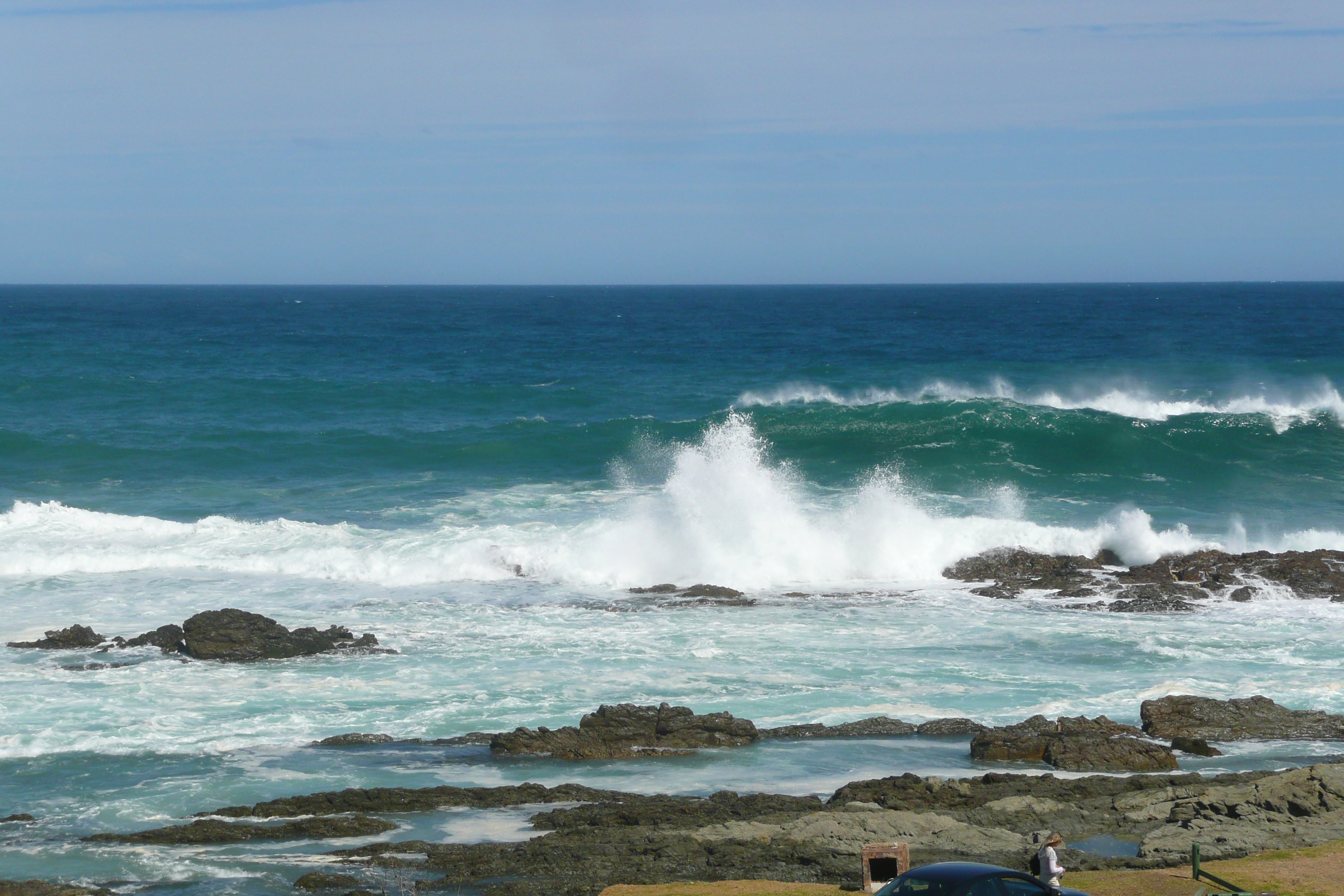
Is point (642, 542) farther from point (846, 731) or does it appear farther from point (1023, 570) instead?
point (846, 731)

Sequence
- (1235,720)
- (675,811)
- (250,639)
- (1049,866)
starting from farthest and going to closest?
(250,639) → (1235,720) → (675,811) → (1049,866)

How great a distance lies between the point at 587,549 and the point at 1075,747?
13.4 meters

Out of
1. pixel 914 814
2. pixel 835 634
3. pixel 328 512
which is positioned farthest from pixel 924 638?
pixel 328 512

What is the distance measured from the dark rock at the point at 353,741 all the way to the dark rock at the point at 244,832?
2.74 m

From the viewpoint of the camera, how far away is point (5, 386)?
161 feet

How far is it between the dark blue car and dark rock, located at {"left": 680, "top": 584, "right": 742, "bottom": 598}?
14.3 metres

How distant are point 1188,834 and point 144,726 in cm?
1229

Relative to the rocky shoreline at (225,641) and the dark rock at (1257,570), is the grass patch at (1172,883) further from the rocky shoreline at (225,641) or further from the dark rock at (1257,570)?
the dark rock at (1257,570)

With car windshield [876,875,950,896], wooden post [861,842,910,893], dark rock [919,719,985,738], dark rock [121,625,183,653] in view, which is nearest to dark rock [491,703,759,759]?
dark rock [919,719,985,738]

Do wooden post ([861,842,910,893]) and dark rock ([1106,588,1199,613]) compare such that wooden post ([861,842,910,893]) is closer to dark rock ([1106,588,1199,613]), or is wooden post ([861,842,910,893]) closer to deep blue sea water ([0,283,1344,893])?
deep blue sea water ([0,283,1344,893])

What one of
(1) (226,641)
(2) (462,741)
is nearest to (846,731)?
(2) (462,741)

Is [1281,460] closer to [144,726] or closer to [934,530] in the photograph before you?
[934,530]

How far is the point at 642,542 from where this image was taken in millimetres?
26625

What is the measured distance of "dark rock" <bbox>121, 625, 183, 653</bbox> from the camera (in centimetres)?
1947
